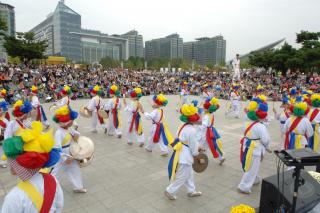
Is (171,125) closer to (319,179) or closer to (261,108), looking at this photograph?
(261,108)

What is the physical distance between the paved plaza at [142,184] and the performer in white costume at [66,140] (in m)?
0.42

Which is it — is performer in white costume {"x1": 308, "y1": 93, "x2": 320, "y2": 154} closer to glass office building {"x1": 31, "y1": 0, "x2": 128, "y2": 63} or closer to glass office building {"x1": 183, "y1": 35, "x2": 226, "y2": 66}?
glass office building {"x1": 31, "y1": 0, "x2": 128, "y2": 63}

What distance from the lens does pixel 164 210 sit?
4.24 meters

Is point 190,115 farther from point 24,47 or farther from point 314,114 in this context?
point 24,47

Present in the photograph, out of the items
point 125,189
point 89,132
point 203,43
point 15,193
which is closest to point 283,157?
point 15,193

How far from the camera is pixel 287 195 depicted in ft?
10.8

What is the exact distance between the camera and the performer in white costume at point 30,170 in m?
2.14

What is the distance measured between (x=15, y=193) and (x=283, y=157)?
2.74 meters

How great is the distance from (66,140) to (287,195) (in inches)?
142

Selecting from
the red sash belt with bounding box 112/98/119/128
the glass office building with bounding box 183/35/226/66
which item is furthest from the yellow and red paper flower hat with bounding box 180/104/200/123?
the glass office building with bounding box 183/35/226/66

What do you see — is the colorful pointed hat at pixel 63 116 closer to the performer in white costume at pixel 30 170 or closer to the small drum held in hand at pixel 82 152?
the small drum held in hand at pixel 82 152

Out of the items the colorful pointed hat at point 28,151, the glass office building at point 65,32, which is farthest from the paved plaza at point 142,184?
the glass office building at point 65,32

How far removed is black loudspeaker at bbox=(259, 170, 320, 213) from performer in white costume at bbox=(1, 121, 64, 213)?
2.84 metres

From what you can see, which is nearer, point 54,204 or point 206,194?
point 54,204
